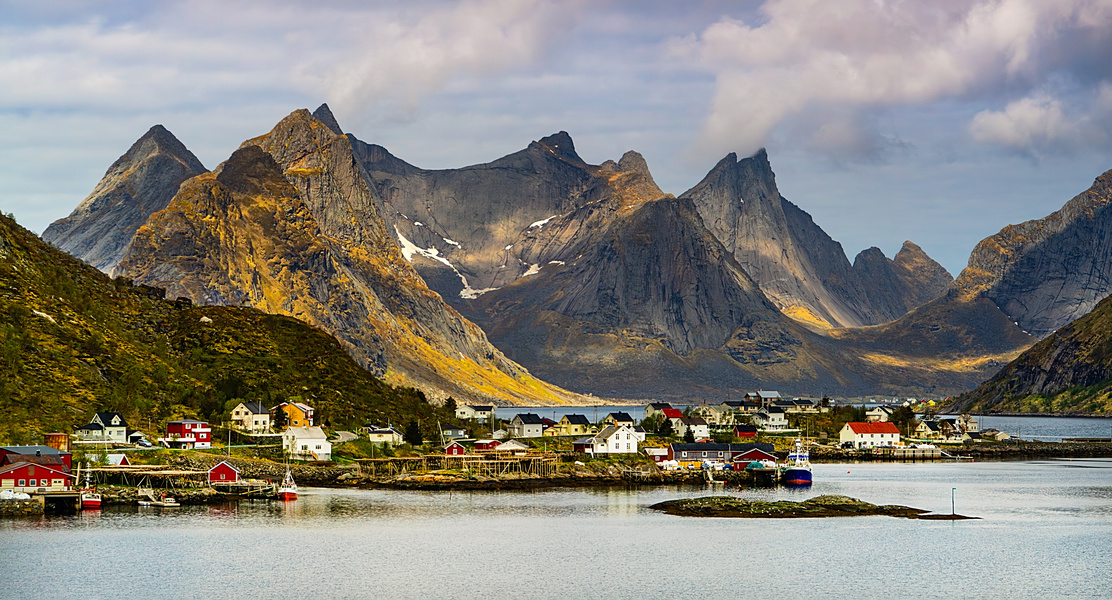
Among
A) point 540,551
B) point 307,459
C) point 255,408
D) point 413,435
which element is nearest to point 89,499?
point 307,459

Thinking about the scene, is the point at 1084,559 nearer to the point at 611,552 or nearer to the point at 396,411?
the point at 611,552

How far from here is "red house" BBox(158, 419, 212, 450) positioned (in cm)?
14412

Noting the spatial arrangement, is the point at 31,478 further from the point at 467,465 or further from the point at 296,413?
the point at 467,465

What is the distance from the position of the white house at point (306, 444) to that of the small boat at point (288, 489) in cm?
1665

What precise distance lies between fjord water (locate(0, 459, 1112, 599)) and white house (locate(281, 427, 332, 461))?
61.1 ft

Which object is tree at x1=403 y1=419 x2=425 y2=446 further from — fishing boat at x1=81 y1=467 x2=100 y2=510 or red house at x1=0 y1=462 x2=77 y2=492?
red house at x1=0 y1=462 x2=77 y2=492

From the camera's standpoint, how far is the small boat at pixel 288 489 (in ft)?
420

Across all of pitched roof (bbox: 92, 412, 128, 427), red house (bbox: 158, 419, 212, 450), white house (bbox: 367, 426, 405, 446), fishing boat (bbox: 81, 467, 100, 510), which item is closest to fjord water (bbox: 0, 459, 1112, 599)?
fishing boat (bbox: 81, 467, 100, 510)

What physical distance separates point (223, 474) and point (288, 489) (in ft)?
29.5

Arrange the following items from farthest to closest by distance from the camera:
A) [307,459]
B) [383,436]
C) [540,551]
→ [383,436]
[307,459]
[540,551]

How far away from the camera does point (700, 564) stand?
89.0m

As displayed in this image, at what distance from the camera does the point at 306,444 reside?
5984 inches

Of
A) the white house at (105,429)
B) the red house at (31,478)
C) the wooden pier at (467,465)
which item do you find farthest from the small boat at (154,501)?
the wooden pier at (467,465)

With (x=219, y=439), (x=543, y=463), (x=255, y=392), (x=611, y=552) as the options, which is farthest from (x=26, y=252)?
(x=611, y=552)
